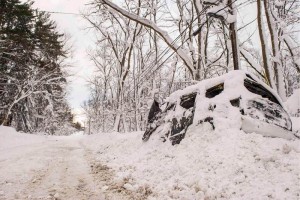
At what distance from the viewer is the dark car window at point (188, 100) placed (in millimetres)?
8562

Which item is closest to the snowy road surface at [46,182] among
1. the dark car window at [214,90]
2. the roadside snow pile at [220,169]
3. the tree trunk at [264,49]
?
the roadside snow pile at [220,169]

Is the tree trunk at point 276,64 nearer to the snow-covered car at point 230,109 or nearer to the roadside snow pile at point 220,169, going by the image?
the snow-covered car at point 230,109

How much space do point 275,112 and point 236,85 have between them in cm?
114

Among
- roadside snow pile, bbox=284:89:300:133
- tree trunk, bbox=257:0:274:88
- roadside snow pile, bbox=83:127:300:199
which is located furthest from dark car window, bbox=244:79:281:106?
tree trunk, bbox=257:0:274:88

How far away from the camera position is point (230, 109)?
6.92m

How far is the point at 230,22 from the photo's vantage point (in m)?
10.5

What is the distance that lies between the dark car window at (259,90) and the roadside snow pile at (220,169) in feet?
4.79

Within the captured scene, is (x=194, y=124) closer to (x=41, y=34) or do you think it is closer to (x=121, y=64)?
(x=121, y=64)

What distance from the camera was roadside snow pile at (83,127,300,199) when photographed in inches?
177

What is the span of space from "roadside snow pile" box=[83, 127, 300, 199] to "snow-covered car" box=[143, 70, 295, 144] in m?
0.27

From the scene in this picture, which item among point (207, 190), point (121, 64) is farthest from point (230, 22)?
point (121, 64)

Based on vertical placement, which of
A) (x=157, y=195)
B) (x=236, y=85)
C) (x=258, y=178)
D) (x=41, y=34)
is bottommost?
(x=157, y=195)

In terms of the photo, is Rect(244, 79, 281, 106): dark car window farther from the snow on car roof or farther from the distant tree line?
the distant tree line

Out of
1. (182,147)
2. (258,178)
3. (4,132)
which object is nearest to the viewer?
(258,178)
